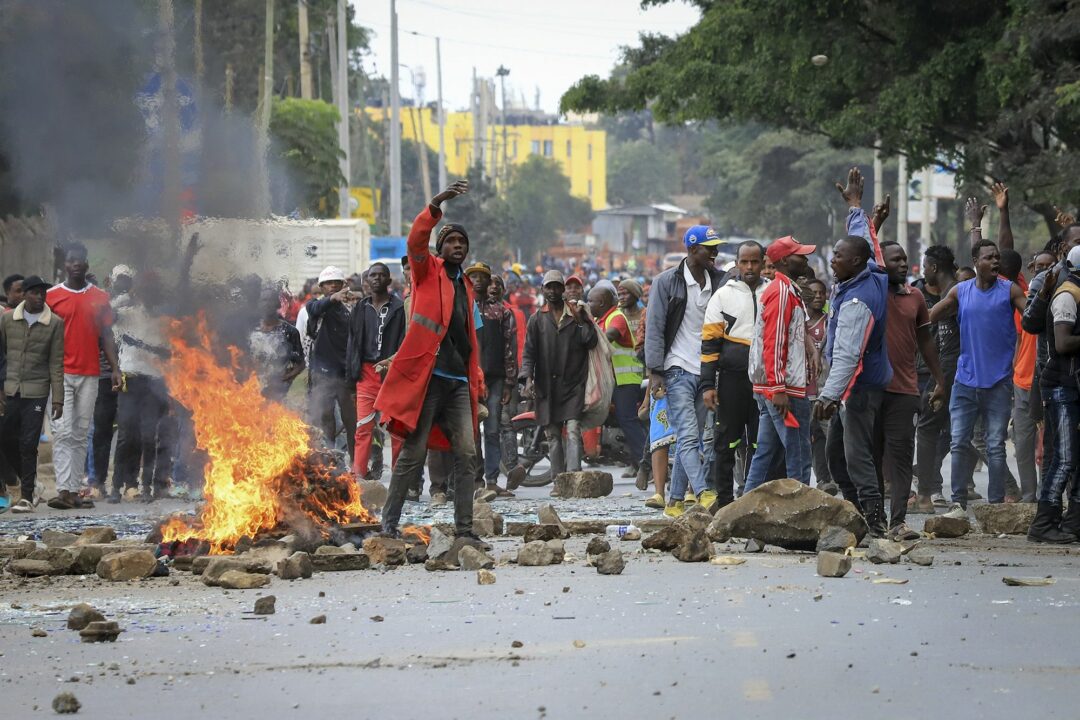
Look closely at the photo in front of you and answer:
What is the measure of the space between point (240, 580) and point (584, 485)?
5.74 m

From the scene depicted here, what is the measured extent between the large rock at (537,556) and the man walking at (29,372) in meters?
6.17

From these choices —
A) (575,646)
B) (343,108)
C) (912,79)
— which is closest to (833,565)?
(575,646)

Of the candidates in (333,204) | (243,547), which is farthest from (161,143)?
(333,204)

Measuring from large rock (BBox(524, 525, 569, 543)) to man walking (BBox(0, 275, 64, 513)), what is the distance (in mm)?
5559

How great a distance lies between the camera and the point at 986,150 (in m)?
20.8

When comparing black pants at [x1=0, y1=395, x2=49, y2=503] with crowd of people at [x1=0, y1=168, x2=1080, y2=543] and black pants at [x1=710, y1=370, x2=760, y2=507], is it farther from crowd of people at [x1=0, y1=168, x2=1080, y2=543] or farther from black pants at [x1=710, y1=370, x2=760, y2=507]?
black pants at [x1=710, y1=370, x2=760, y2=507]

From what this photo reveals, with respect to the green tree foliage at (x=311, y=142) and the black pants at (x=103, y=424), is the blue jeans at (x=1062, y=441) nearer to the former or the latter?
the black pants at (x=103, y=424)

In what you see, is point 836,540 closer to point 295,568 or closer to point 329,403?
point 295,568

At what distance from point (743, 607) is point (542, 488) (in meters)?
8.13

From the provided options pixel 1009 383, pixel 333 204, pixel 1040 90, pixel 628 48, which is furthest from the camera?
pixel 333 204

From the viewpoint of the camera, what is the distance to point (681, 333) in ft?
38.1

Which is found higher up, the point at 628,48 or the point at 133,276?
the point at 628,48

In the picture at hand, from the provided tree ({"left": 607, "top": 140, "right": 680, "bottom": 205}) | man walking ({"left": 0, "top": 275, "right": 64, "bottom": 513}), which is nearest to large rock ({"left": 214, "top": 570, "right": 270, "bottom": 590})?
man walking ({"left": 0, "top": 275, "right": 64, "bottom": 513})

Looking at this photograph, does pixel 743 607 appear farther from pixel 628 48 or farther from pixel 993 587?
pixel 628 48
